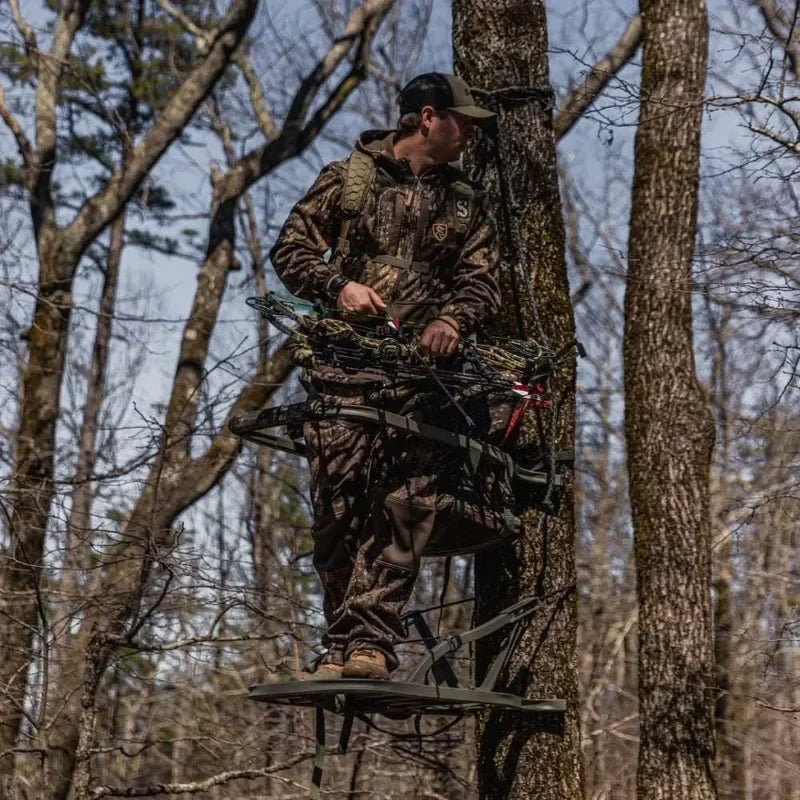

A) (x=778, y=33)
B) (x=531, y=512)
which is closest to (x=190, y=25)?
(x=778, y=33)

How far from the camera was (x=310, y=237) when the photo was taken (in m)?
4.61

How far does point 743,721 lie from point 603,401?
19.9ft

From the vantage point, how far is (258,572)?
12078 millimetres

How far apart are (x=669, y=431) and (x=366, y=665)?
12.3 ft

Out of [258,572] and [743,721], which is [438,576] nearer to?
[258,572]

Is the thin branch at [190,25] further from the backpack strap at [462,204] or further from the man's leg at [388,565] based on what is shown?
the man's leg at [388,565]

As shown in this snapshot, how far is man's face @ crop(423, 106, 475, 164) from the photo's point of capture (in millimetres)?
4613

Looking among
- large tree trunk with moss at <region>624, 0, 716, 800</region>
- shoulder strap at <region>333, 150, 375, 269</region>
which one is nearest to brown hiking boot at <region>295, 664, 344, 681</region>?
shoulder strap at <region>333, 150, 375, 269</region>

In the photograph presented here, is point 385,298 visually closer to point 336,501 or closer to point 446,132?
point 446,132

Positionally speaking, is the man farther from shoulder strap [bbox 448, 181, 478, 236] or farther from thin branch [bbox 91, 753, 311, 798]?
thin branch [bbox 91, 753, 311, 798]

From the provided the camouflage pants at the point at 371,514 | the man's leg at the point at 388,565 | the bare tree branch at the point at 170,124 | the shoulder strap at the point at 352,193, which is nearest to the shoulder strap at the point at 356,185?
the shoulder strap at the point at 352,193

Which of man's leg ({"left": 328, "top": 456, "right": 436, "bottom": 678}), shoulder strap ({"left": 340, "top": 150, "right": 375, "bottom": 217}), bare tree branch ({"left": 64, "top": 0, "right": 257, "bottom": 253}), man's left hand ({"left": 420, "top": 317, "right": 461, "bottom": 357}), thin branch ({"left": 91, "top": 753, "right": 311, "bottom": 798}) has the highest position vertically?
bare tree branch ({"left": 64, "top": 0, "right": 257, "bottom": 253})

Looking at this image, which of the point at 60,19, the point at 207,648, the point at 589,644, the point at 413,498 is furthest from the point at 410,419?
the point at 589,644

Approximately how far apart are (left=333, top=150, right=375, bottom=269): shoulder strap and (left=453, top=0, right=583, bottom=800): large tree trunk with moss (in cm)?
72
